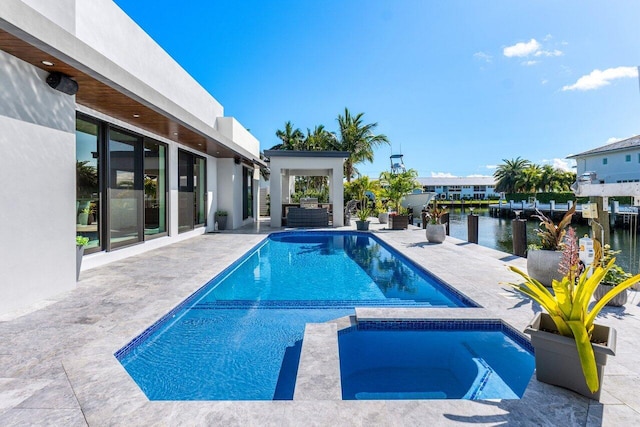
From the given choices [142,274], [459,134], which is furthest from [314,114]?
[142,274]

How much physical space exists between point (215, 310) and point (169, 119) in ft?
15.0

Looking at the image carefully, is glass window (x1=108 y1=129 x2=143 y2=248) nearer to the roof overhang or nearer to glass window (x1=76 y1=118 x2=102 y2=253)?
glass window (x1=76 y1=118 x2=102 y2=253)

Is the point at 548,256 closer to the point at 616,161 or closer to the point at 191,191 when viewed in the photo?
the point at 191,191

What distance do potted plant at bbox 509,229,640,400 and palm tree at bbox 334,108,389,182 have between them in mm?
25158

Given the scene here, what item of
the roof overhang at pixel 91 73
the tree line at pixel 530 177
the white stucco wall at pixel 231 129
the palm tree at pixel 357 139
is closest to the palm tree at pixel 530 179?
the tree line at pixel 530 177

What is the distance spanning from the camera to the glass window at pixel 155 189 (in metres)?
8.97

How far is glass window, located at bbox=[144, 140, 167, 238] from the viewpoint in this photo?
897 centimetres

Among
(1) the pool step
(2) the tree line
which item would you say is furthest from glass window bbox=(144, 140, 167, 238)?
(2) the tree line

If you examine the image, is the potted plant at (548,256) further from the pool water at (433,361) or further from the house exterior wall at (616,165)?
the house exterior wall at (616,165)

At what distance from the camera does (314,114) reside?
108 ft

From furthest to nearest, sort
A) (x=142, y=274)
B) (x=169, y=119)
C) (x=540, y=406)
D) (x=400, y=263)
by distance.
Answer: (x=400, y=263) → (x=169, y=119) → (x=142, y=274) → (x=540, y=406)

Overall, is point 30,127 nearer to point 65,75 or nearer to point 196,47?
point 65,75

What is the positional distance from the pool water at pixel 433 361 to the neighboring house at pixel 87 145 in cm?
427

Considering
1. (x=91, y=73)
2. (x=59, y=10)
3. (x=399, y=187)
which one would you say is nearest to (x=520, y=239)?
(x=399, y=187)
